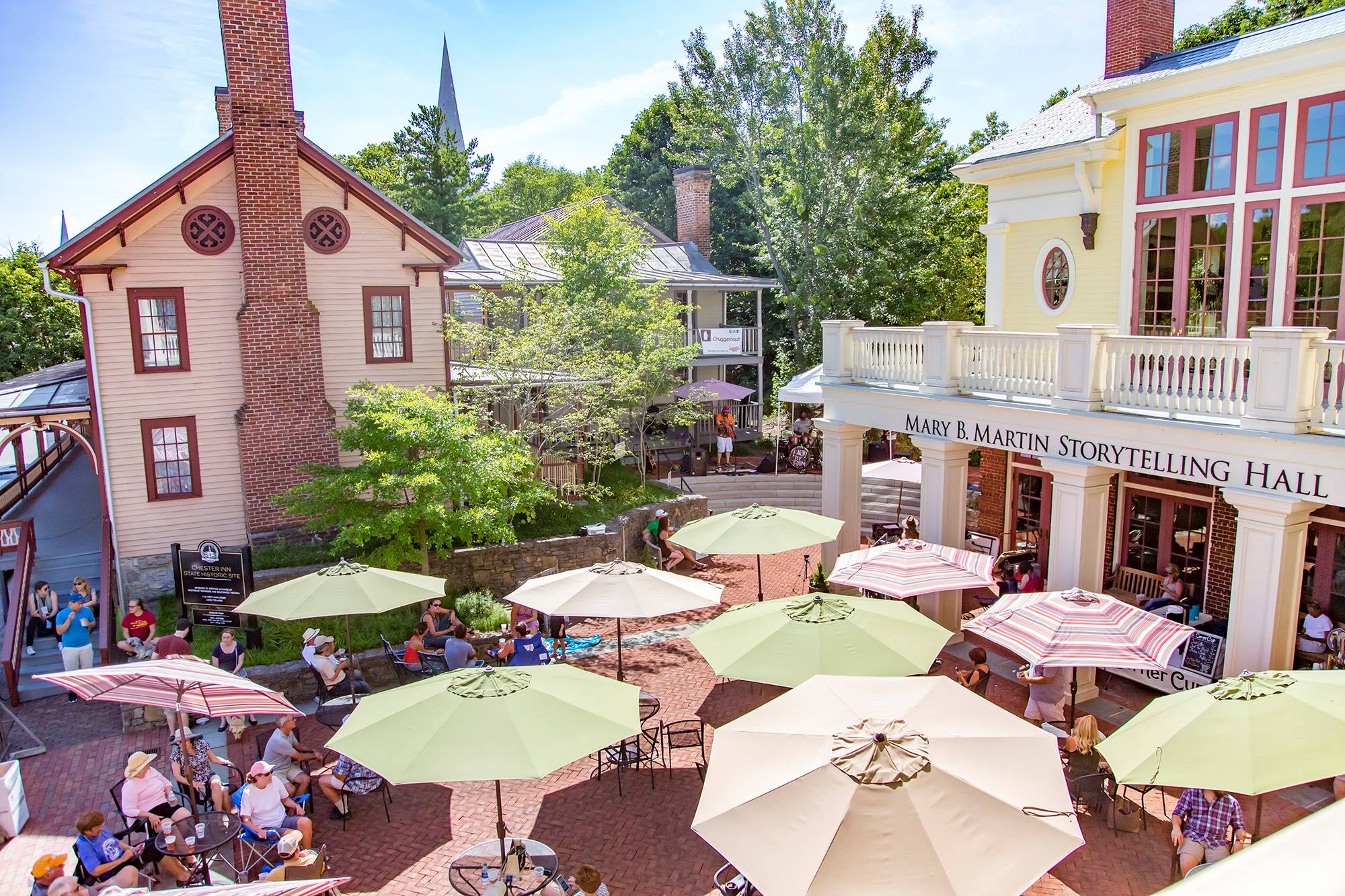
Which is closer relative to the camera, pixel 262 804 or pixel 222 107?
pixel 262 804

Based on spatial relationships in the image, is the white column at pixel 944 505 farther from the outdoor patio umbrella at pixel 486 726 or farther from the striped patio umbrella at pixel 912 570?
the outdoor patio umbrella at pixel 486 726

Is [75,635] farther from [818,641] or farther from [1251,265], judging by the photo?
[1251,265]

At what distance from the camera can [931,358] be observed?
1466 centimetres

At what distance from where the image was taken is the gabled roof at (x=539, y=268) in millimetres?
26906

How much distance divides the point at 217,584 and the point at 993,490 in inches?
580

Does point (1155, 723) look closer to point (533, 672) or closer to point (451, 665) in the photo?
point (533, 672)

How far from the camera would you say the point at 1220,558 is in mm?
14617

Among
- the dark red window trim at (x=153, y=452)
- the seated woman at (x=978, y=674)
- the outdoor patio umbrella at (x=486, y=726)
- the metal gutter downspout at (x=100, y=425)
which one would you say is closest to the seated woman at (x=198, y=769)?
the outdoor patio umbrella at (x=486, y=726)

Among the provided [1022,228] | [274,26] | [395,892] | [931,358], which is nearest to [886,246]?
[1022,228]

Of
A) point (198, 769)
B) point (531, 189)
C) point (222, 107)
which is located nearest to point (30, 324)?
point (222, 107)

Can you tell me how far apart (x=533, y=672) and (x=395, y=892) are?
2.53m

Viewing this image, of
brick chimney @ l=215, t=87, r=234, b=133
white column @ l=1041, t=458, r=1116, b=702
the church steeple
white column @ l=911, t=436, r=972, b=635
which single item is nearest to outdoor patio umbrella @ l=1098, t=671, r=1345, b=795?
white column @ l=1041, t=458, r=1116, b=702

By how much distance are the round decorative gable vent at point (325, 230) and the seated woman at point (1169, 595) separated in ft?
52.4

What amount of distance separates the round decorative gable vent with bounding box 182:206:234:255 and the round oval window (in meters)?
15.2
